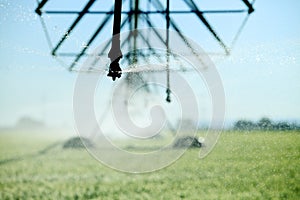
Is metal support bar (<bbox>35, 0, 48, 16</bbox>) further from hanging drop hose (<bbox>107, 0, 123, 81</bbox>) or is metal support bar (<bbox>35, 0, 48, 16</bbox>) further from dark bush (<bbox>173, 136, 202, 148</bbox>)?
dark bush (<bbox>173, 136, 202, 148</bbox>)

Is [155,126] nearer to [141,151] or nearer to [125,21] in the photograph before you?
[141,151]

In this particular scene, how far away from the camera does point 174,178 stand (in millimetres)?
7887

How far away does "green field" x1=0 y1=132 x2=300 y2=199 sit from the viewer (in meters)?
6.50

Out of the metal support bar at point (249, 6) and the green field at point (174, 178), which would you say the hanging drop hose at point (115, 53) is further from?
the green field at point (174, 178)

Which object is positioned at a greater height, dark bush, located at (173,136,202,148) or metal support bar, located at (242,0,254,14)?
dark bush, located at (173,136,202,148)

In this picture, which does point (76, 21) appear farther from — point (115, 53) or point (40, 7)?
point (115, 53)

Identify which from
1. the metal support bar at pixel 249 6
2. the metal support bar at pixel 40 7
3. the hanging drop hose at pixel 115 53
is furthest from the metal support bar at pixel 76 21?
the metal support bar at pixel 249 6

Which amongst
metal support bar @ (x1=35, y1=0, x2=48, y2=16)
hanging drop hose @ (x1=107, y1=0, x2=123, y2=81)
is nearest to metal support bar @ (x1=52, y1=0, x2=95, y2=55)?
metal support bar @ (x1=35, y1=0, x2=48, y2=16)

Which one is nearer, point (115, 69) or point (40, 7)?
point (115, 69)

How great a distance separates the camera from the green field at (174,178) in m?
6.50

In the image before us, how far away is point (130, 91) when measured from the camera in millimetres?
11484

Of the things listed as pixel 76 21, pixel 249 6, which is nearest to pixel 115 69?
pixel 76 21

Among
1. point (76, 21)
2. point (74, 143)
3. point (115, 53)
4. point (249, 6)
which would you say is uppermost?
point (74, 143)

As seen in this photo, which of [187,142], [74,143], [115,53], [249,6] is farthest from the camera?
[74,143]
